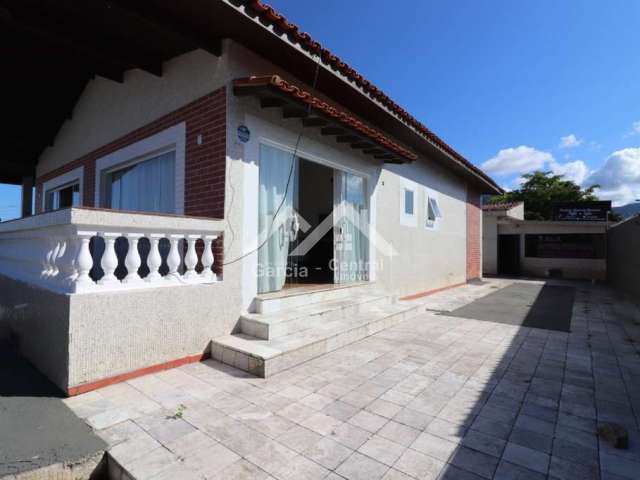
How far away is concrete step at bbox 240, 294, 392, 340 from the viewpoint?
4762 mm

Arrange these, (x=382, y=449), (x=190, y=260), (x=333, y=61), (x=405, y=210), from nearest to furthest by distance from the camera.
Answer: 1. (x=382, y=449)
2. (x=190, y=260)
3. (x=333, y=61)
4. (x=405, y=210)

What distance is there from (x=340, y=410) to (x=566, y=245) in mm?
21990

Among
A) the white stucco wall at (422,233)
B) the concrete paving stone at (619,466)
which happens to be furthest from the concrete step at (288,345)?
the concrete paving stone at (619,466)

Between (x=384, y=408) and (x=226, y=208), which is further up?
(x=226, y=208)

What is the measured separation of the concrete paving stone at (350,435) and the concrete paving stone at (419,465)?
→ 0.36 meters

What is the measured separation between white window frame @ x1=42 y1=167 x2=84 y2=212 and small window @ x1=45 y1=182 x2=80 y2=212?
6 centimetres

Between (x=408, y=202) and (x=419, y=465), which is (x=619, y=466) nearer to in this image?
(x=419, y=465)

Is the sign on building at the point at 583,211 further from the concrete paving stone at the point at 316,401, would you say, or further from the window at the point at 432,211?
the concrete paving stone at the point at 316,401

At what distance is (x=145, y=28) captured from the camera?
16.6ft

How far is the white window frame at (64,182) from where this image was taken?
345 inches

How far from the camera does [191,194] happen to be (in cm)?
540

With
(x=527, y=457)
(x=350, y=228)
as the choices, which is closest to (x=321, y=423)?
(x=527, y=457)

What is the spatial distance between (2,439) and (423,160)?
11.1 m

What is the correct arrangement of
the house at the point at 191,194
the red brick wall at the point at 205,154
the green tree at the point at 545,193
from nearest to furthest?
the house at the point at 191,194
the red brick wall at the point at 205,154
the green tree at the point at 545,193
